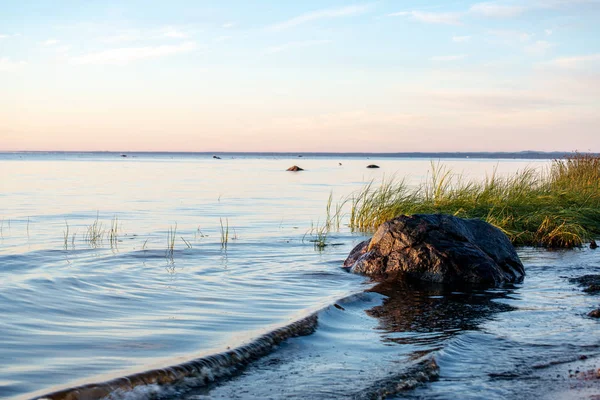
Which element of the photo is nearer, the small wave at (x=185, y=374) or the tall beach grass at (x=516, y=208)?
the small wave at (x=185, y=374)

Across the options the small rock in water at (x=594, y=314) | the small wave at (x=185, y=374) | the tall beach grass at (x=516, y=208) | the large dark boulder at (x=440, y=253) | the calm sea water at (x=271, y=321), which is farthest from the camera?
the tall beach grass at (x=516, y=208)

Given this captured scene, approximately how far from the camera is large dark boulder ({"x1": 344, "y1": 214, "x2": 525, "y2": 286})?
438 inches

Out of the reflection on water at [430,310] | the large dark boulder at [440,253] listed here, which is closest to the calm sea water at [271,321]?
the reflection on water at [430,310]

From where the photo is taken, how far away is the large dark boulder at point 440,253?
11.1 metres

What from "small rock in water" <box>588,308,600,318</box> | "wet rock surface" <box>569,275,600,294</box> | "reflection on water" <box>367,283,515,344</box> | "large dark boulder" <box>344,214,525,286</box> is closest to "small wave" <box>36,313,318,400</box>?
"reflection on water" <box>367,283,515,344</box>

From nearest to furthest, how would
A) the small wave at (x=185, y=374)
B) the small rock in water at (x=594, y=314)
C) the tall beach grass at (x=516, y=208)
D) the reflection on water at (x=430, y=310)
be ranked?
the small wave at (x=185, y=374) < the reflection on water at (x=430, y=310) < the small rock in water at (x=594, y=314) < the tall beach grass at (x=516, y=208)

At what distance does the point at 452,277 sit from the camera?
1111cm

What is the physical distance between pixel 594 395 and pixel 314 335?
3.43 m

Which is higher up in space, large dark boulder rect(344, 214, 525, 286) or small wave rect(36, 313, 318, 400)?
large dark boulder rect(344, 214, 525, 286)

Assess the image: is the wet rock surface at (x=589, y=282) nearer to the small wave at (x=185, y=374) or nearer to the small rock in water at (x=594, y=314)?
the small rock in water at (x=594, y=314)

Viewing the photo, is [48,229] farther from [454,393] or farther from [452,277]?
[454,393]

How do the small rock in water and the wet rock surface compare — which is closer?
the small rock in water

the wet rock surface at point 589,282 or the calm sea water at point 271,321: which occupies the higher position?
the wet rock surface at point 589,282

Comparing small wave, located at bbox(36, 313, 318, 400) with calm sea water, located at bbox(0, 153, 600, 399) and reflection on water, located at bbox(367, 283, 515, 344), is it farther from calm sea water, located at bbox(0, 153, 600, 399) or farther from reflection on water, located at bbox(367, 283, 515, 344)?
reflection on water, located at bbox(367, 283, 515, 344)
